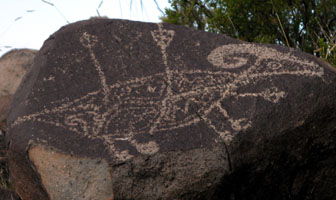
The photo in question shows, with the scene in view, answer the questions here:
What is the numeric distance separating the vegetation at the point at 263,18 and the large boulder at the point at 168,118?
2.18 m

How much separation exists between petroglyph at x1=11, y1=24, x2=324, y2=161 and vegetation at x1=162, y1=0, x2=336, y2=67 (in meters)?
2.21

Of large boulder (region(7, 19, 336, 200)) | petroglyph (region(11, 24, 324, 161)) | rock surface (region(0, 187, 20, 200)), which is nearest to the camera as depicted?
large boulder (region(7, 19, 336, 200))

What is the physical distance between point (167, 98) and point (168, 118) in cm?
16

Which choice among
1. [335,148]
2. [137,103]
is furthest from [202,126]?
[335,148]

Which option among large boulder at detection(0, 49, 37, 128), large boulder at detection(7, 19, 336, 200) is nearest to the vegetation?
large boulder at detection(0, 49, 37, 128)

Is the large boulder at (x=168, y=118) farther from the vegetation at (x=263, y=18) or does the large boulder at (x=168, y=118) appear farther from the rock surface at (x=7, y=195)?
the vegetation at (x=263, y=18)

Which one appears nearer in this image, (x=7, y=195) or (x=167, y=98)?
(x=167, y=98)

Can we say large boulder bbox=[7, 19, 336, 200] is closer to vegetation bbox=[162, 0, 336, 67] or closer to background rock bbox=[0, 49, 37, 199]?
vegetation bbox=[162, 0, 336, 67]

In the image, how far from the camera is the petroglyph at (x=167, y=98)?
295 centimetres

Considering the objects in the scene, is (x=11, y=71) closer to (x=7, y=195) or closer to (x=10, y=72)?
(x=10, y=72)

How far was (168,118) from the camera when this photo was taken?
3.02 meters

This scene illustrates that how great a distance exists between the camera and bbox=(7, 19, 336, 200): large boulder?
9.29ft

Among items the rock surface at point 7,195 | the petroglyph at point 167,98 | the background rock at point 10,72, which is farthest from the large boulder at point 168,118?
the background rock at point 10,72

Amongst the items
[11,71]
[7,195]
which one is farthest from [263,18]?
[7,195]
